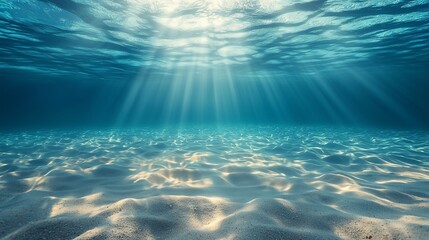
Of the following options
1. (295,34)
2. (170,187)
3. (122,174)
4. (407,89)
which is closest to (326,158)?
(170,187)

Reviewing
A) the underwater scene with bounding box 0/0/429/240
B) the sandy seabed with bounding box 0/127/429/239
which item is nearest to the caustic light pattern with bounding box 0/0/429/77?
the underwater scene with bounding box 0/0/429/240

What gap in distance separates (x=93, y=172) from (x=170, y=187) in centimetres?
286

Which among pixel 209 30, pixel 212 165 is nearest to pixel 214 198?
pixel 212 165

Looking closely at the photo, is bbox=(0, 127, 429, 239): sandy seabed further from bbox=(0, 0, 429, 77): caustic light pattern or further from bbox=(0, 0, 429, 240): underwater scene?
Answer: bbox=(0, 0, 429, 77): caustic light pattern

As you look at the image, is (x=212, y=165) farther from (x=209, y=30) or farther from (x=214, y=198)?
(x=209, y=30)

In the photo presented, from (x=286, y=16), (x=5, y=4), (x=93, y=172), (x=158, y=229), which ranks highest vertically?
(x=286, y=16)

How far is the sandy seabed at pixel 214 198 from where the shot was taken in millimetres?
3176

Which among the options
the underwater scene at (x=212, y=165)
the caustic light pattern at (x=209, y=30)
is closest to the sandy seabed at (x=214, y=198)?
the underwater scene at (x=212, y=165)

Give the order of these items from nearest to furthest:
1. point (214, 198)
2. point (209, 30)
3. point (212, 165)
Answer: point (214, 198) < point (212, 165) < point (209, 30)

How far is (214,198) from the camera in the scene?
455 centimetres

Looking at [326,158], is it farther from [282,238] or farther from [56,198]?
[56,198]

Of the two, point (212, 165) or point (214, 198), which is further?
point (212, 165)

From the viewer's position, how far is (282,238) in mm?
→ 2957

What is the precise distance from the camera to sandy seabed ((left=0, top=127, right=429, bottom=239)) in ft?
10.4
